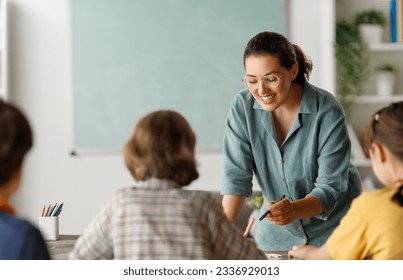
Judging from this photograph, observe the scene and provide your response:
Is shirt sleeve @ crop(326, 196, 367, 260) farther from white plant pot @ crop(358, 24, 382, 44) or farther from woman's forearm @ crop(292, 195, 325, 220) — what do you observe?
white plant pot @ crop(358, 24, 382, 44)

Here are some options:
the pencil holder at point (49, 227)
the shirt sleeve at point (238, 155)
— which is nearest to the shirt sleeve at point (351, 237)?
the shirt sleeve at point (238, 155)

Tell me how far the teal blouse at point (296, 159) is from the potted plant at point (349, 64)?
151 cm

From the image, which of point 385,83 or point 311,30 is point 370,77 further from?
point 311,30

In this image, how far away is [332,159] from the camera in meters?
1.54

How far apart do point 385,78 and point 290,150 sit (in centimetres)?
171

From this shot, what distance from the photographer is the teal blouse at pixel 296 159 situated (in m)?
1.55

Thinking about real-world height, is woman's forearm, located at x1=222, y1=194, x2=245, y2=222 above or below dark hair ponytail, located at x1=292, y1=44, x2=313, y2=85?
below

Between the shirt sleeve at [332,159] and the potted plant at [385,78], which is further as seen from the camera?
the potted plant at [385,78]

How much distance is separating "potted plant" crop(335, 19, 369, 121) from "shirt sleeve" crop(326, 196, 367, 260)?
78.3 inches

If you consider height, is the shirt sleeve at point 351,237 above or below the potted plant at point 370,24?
below

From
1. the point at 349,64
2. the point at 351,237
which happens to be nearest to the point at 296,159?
the point at 351,237

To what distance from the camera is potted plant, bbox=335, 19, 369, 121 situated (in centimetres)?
310

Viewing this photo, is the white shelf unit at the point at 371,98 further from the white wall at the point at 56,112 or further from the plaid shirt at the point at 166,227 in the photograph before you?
the plaid shirt at the point at 166,227

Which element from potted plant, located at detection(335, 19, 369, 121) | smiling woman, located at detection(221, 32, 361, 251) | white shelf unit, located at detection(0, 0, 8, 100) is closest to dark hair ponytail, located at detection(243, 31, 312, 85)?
smiling woman, located at detection(221, 32, 361, 251)
